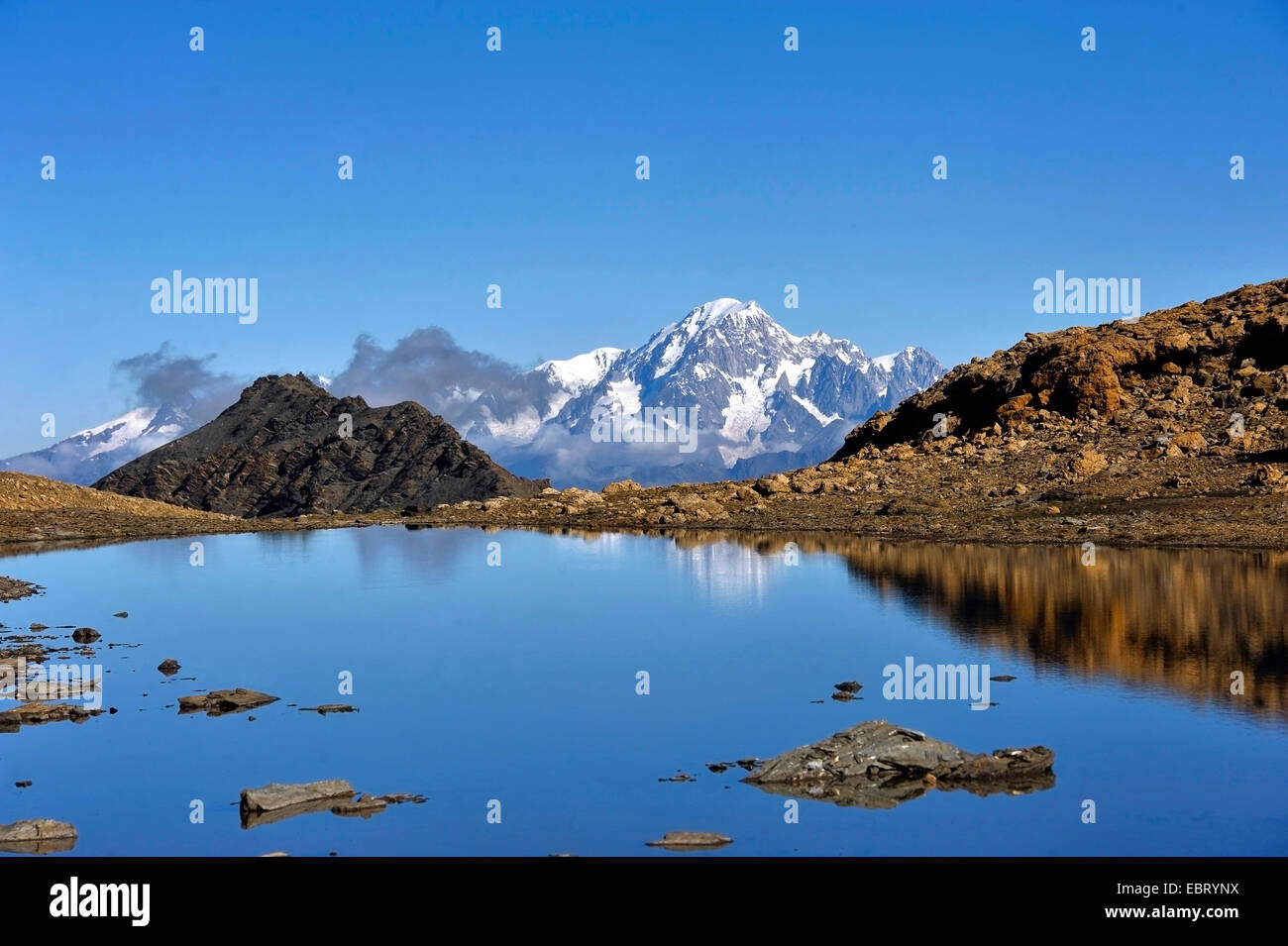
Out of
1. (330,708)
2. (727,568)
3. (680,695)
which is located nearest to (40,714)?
(330,708)

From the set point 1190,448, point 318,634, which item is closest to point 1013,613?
point 318,634

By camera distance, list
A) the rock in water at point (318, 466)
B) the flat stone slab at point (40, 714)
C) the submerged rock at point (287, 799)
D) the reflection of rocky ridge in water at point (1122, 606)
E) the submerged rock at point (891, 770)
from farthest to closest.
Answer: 1. the rock in water at point (318, 466)
2. the reflection of rocky ridge in water at point (1122, 606)
3. the flat stone slab at point (40, 714)
4. the submerged rock at point (891, 770)
5. the submerged rock at point (287, 799)

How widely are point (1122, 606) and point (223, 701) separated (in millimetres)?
30119

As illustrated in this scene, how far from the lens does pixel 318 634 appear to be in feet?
143

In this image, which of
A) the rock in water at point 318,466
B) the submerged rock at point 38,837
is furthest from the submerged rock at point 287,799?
the rock in water at point 318,466

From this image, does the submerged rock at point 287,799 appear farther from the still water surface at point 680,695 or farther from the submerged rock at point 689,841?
the submerged rock at point 689,841

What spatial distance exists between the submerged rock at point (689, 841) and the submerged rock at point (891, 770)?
123 inches

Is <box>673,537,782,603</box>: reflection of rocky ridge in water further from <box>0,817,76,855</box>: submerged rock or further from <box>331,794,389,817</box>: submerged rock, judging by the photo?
<box>0,817,76,855</box>: submerged rock

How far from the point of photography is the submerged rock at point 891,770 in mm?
23016

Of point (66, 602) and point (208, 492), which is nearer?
point (66, 602)

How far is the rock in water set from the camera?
151 meters

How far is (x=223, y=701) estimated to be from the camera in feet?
103

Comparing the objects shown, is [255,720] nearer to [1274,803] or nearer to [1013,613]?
[1274,803]
